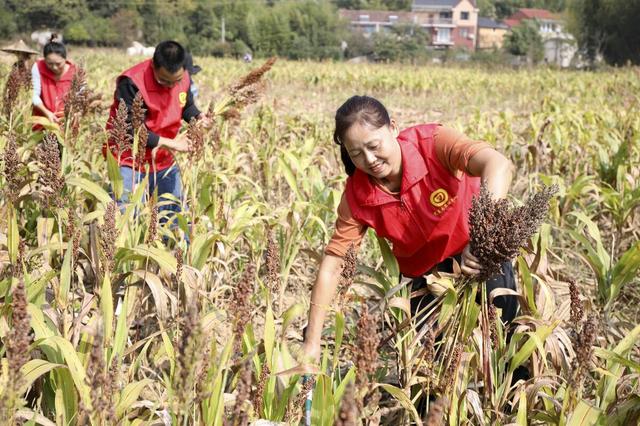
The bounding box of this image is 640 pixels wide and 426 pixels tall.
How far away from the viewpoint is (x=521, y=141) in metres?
6.45

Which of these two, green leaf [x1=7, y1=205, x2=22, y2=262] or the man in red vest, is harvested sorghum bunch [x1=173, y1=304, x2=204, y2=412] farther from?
the man in red vest

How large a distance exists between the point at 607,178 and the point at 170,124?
3.29 metres

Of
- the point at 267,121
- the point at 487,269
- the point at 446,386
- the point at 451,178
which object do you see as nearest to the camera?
the point at 487,269

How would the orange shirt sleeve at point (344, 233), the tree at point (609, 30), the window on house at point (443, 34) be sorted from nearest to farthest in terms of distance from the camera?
the orange shirt sleeve at point (344, 233), the tree at point (609, 30), the window on house at point (443, 34)

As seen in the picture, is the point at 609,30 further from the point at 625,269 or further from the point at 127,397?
the point at 127,397

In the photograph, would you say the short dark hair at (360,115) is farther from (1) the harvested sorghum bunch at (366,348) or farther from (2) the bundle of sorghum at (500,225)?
(1) the harvested sorghum bunch at (366,348)

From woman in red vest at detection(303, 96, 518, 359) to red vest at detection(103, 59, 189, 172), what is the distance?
1.67 m

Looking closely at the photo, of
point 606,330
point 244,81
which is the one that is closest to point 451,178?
point 606,330

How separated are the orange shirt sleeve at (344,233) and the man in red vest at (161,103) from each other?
4.07 ft

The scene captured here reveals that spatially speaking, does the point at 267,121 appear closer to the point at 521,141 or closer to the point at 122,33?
the point at 521,141

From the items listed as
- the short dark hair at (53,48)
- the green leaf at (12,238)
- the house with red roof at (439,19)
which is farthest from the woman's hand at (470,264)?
the house with red roof at (439,19)

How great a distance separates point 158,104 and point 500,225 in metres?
2.80

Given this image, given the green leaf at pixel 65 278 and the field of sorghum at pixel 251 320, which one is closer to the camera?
the field of sorghum at pixel 251 320

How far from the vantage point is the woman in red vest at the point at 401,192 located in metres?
1.96
